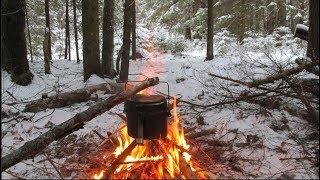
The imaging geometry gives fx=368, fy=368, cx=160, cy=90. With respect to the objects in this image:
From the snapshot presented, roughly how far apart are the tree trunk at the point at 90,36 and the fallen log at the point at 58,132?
6.86m

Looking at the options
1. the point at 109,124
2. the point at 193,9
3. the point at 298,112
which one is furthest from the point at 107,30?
the point at 193,9

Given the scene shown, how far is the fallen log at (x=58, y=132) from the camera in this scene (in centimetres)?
464

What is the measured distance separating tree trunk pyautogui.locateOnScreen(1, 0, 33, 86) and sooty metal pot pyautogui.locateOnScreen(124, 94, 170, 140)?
7668 millimetres

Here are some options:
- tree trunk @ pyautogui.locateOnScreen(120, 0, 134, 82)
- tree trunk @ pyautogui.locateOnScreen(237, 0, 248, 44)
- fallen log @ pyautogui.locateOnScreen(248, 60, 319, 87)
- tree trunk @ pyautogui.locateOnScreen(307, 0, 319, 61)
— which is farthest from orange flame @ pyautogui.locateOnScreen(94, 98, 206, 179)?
tree trunk @ pyautogui.locateOnScreen(237, 0, 248, 44)

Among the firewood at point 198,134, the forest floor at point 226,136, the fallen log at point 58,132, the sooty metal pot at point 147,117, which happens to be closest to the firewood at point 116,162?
the sooty metal pot at point 147,117

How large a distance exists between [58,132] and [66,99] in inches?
161

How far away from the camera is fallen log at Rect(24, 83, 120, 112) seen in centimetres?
855

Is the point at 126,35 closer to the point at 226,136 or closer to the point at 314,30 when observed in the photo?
the point at 314,30

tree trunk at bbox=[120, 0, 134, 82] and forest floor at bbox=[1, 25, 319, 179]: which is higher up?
tree trunk at bbox=[120, 0, 134, 82]

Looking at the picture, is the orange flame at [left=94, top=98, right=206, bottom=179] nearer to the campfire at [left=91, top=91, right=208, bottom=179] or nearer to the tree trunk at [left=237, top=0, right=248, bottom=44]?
the campfire at [left=91, top=91, right=208, bottom=179]

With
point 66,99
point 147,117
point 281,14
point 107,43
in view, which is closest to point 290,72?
point 147,117

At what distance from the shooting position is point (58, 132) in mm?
5016

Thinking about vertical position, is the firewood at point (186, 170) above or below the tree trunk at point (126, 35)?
below

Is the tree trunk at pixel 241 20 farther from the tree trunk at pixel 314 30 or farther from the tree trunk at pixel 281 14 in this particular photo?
the tree trunk at pixel 314 30
